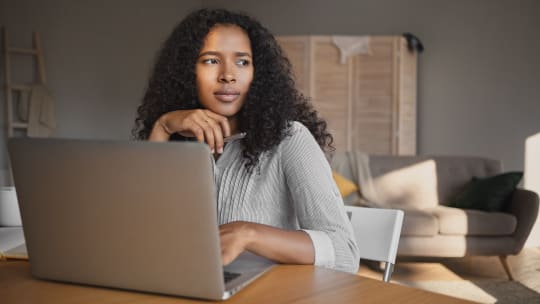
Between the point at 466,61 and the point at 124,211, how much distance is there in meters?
6.40

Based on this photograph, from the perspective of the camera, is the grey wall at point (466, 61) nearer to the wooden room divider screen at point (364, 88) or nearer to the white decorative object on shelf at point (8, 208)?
the wooden room divider screen at point (364, 88)

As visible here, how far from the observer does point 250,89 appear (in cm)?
138

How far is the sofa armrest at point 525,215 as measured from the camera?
426 centimetres

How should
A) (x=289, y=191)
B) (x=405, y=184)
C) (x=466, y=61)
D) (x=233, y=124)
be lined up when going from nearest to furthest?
(x=289, y=191), (x=233, y=124), (x=405, y=184), (x=466, y=61)

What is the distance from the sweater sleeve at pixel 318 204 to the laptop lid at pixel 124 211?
35 centimetres

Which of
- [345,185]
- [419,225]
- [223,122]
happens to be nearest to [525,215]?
[419,225]

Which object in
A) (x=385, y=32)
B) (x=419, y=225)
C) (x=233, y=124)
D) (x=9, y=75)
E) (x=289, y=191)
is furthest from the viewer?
(x=385, y=32)

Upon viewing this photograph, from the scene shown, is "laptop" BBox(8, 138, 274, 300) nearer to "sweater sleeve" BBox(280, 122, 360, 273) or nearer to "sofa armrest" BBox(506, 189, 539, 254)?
"sweater sleeve" BBox(280, 122, 360, 273)

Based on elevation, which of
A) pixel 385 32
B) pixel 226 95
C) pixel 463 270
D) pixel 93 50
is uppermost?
pixel 385 32

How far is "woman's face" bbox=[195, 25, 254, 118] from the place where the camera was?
4.39ft

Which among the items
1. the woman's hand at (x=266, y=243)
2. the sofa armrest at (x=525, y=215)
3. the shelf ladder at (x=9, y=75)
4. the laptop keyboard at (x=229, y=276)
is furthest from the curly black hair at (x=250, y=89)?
the shelf ladder at (x=9, y=75)

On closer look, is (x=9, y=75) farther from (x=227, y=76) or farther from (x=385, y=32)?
(x=227, y=76)

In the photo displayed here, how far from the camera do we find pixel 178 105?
1478 millimetres

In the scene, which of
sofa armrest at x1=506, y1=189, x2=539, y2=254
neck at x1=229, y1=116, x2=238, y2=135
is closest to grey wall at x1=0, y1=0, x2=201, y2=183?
sofa armrest at x1=506, y1=189, x2=539, y2=254
